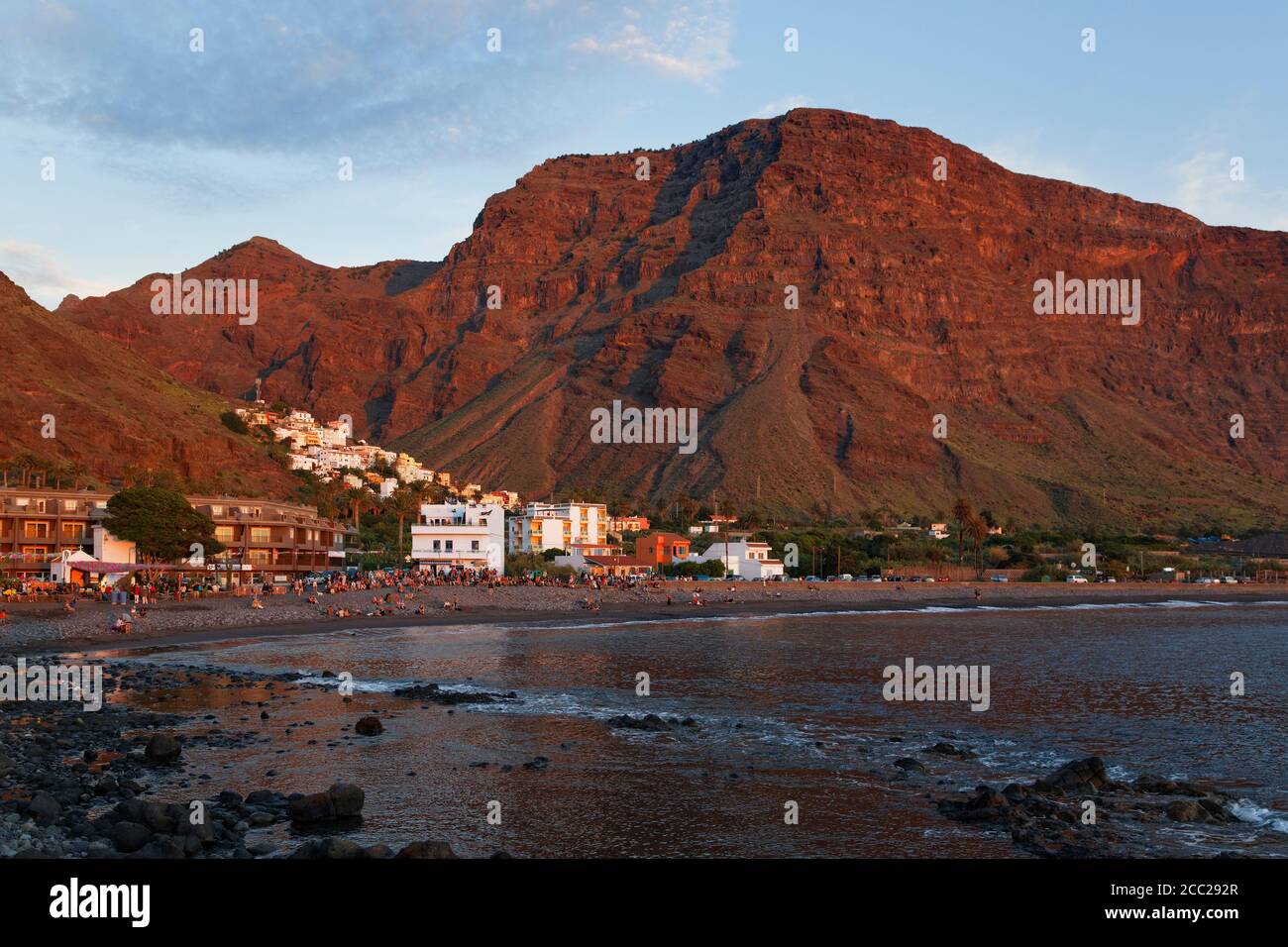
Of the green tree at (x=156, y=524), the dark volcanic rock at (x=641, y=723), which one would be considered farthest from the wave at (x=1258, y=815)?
the green tree at (x=156, y=524)

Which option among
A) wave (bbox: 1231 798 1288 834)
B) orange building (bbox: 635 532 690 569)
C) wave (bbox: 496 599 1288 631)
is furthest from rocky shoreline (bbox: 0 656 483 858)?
orange building (bbox: 635 532 690 569)

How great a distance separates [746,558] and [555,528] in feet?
60.4

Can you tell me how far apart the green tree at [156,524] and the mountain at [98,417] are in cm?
2308

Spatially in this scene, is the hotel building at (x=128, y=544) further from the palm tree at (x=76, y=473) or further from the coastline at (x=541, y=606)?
the palm tree at (x=76, y=473)

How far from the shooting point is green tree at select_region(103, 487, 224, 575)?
6103 cm

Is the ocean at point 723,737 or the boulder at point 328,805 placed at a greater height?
the boulder at point 328,805

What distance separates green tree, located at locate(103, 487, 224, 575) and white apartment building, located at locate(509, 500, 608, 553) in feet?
111

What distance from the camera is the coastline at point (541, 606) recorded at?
4478 centimetres

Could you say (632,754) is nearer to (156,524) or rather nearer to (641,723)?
(641,723)

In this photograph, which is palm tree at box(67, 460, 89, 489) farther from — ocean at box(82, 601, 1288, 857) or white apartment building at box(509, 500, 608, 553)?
ocean at box(82, 601, 1288, 857)

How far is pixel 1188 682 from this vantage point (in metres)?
36.2
